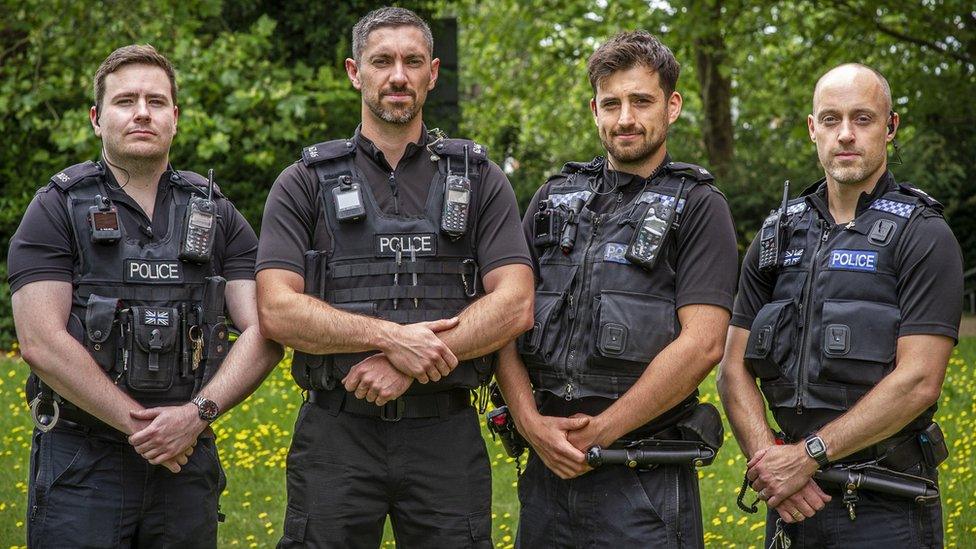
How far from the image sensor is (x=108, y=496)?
4.24m

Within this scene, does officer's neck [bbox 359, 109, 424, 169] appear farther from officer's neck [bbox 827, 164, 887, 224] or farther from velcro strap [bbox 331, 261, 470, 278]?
officer's neck [bbox 827, 164, 887, 224]

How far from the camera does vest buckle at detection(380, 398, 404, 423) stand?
4.20 m

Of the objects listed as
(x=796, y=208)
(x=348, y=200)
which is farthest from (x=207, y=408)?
(x=796, y=208)

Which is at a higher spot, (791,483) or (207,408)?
(207,408)

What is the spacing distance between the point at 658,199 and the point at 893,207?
34.1 inches

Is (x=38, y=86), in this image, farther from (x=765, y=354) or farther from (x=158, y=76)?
(x=765, y=354)

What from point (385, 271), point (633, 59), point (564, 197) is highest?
point (633, 59)

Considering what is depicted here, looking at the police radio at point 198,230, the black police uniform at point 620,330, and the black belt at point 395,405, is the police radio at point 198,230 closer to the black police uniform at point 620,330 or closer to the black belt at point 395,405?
the black belt at point 395,405

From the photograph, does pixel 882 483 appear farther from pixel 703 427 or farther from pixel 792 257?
pixel 792 257

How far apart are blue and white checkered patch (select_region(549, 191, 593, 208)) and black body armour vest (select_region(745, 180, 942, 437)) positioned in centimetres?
80

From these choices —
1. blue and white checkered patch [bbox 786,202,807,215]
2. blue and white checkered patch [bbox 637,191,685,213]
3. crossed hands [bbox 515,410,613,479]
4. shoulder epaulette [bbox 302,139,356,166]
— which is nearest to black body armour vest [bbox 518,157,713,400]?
blue and white checkered patch [bbox 637,191,685,213]

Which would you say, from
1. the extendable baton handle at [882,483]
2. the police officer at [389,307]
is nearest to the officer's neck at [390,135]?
the police officer at [389,307]

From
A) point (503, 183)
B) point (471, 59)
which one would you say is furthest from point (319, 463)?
point (471, 59)

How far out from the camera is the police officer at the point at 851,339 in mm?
3980
